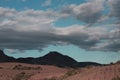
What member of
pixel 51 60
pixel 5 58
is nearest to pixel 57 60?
pixel 51 60

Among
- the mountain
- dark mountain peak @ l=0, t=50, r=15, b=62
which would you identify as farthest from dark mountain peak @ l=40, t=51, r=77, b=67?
dark mountain peak @ l=0, t=50, r=15, b=62

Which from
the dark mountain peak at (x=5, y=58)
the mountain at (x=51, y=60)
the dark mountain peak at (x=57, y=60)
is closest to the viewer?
the dark mountain peak at (x=5, y=58)

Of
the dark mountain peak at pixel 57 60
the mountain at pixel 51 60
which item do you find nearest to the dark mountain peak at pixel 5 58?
the mountain at pixel 51 60

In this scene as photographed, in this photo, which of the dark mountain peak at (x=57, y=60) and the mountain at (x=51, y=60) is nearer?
the mountain at (x=51, y=60)

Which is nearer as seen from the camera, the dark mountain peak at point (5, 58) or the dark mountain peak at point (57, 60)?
the dark mountain peak at point (5, 58)

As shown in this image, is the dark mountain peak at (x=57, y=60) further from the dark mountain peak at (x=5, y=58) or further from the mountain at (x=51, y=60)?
the dark mountain peak at (x=5, y=58)

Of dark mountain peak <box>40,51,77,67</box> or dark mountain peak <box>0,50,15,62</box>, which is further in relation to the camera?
dark mountain peak <box>40,51,77,67</box>

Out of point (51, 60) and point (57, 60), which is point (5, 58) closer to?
point (51, 60)

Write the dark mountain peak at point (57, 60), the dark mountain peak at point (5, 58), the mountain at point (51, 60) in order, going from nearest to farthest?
1. the dark mountain peak at point (5, 58)
2. the mountain at point (51, 60)
3. the dark mountain peak at point (57, 60)

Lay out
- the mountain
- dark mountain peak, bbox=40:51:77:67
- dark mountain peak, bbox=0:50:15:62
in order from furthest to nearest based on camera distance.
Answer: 1. dark mountain peak, bbox=40:51:77:67
2. the mountain
3. dark mountain peak, bbox=0:50:15:62

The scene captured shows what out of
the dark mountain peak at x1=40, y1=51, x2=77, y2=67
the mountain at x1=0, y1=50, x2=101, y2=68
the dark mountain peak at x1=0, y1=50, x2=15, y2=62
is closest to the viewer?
the dark mountain peak at x1=0, y1=50, x2=15, y2=62

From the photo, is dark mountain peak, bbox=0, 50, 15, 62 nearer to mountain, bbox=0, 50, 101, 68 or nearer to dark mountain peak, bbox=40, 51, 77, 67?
mountain, bbox=0, 50, 101, 68
